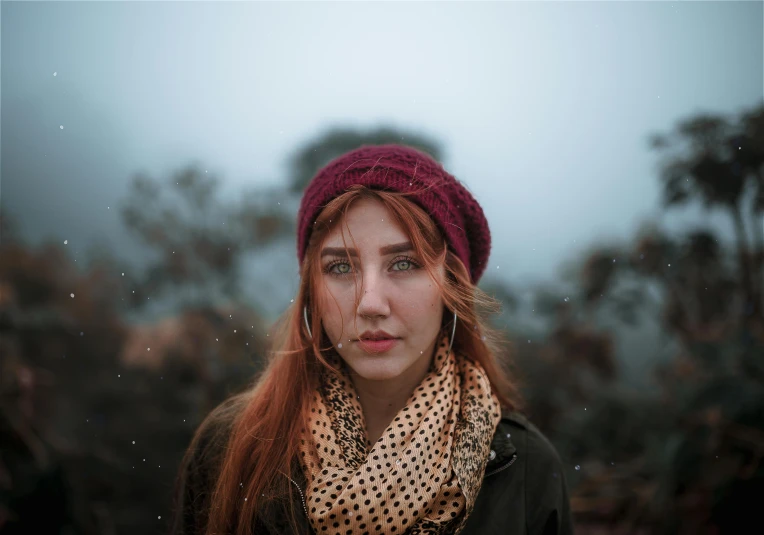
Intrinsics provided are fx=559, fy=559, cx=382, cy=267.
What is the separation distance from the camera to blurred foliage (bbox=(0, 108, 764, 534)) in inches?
90.4

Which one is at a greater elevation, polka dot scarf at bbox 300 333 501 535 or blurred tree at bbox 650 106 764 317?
blurred tree at bbox 650 106 764 317

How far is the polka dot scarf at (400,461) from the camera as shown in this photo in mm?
1236

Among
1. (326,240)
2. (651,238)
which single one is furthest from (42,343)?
Answer: (651,238)

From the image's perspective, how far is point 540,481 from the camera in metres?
1.44

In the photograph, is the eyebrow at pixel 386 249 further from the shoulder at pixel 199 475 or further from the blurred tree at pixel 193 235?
the blurred tree at pixel 193 235

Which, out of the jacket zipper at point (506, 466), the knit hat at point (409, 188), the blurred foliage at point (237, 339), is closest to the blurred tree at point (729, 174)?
the blurred foliage at point (237, 339)

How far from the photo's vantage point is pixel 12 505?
7.43 feet

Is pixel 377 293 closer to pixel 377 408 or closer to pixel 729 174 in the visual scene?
pixel 377 408

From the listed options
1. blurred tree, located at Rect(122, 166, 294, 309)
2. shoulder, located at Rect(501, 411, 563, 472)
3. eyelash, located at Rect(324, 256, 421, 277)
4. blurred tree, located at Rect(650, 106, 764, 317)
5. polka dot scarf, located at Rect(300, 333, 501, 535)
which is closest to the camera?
polka dot scarf, located at Rect(300, 333, 501, 535)

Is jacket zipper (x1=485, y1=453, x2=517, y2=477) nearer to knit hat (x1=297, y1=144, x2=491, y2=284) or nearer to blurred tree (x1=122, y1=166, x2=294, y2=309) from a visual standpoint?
knit hat (x1=297, y1=144, x2=491, y2=284)

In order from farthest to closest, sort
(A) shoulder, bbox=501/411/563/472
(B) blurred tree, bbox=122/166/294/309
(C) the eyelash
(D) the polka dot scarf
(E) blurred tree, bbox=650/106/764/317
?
(B) blurred tree, bbox=122/166/294/309
(E) blurred tree, bbox=650/106/764/317
(A) shoulder, bbox=501/411/563/472
(C) the eyelash
(D) the polka dot scarf

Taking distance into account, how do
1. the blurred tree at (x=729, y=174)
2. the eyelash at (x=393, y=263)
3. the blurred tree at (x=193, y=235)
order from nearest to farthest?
1. the eyelash at (x=393, y=263)
2. the blurred tree at (x=729, y=174)
3. the blurred tree at (x=193, y=235)

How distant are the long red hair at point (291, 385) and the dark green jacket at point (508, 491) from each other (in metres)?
0.07

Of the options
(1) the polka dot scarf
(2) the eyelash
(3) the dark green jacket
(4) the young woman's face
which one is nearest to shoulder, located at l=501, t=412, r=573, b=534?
(3) the dark green jacket
